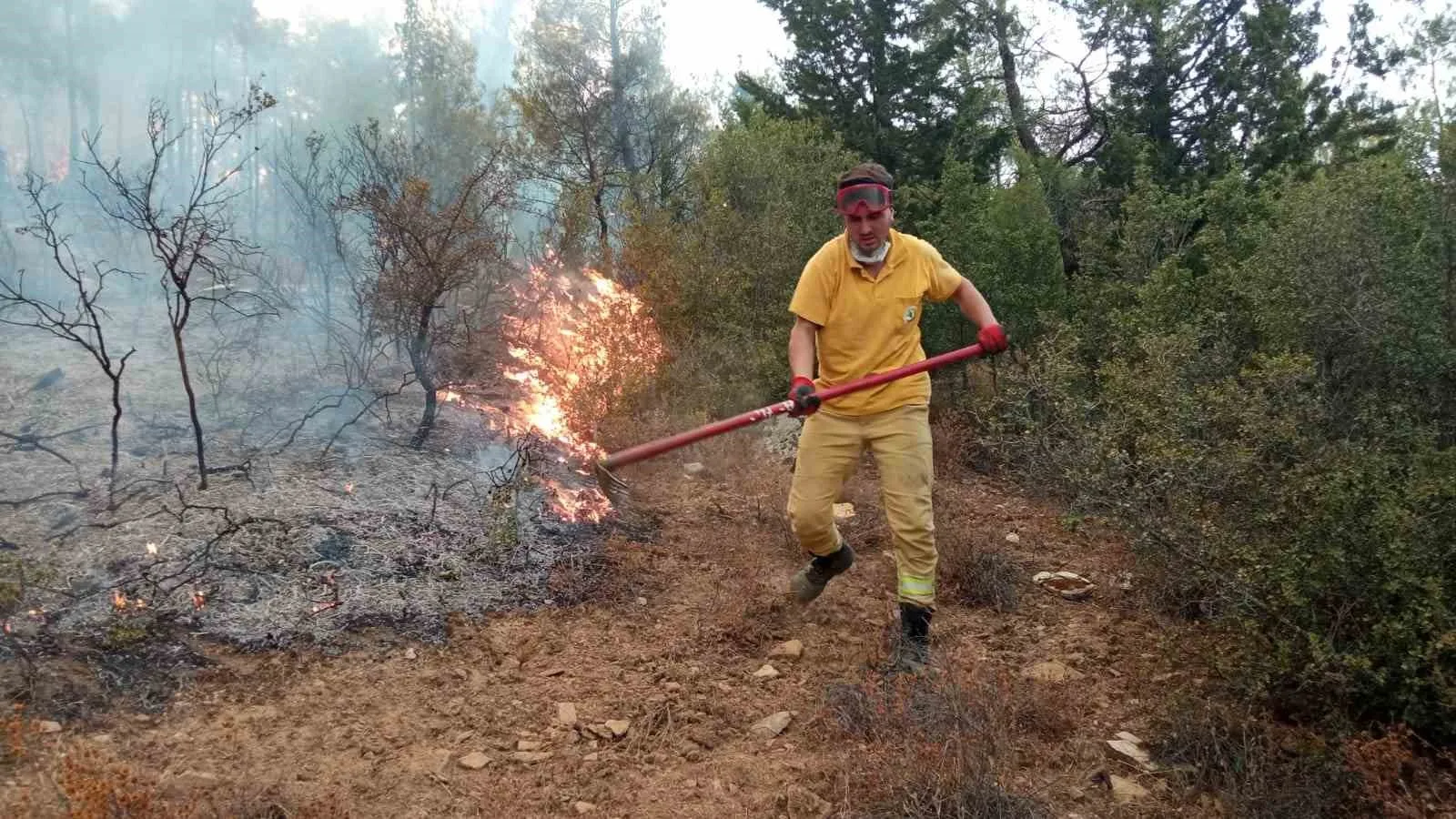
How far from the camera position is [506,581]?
418 centimetres

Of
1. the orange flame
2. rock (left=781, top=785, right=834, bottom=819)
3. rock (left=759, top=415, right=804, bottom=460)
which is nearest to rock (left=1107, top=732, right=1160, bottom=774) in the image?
rock (left=781, top=785, right=834, bottom=819)

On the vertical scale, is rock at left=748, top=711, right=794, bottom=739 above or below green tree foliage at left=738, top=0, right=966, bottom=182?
below

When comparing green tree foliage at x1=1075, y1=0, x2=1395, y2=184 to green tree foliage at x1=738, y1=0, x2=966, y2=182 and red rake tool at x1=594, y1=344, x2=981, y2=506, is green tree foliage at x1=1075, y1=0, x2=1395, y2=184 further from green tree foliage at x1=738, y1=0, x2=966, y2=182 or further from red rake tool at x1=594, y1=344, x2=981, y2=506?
red rake tool at x1=594, y1=344, x2=981, y2=506

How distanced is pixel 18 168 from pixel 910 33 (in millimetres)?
28874

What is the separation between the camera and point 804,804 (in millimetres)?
2549

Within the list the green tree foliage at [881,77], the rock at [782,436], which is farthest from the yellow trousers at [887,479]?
the green tree foliage at [881,77]

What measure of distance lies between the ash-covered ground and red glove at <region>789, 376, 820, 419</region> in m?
1.71

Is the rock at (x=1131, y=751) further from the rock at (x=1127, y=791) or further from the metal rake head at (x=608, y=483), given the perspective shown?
the metal rake head at (x=608, y=483)

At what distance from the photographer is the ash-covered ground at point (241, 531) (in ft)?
10.6

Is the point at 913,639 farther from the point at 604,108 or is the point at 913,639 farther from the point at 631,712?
the point at 604,108

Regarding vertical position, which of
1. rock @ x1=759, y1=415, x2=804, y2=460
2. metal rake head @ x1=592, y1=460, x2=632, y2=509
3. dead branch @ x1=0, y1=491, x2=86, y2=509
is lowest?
rock @ x1=759, y1=415, x2=804, y2=460

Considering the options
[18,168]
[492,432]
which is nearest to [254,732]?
[492,432]

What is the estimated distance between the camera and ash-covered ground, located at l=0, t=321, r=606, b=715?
3.22 m

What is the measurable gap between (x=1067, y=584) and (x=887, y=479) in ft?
5.31
